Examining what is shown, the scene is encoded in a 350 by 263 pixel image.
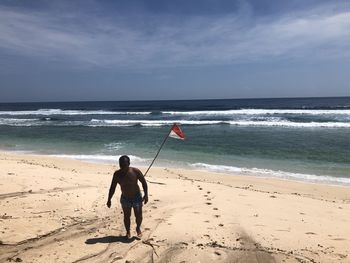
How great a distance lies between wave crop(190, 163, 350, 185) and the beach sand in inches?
111

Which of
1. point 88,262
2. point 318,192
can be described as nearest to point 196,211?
point 88,262

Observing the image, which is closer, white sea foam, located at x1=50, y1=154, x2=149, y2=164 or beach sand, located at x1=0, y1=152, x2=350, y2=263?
beach sand, located at x1=0, y1=152, x2=350, y2=263

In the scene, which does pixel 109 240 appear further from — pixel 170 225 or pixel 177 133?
pixel 177 133

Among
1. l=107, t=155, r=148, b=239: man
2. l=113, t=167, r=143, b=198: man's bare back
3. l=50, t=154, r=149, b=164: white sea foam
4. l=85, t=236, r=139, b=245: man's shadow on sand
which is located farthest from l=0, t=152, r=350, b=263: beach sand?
l=50, t=154, r=149, b=164: white sea foam

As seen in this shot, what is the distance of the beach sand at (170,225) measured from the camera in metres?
5.25

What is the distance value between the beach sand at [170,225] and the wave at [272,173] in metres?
2.81

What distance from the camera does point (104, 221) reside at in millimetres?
6520

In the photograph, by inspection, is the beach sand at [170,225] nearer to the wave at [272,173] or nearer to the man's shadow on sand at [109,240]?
the man's shadow on sand at [109,240]

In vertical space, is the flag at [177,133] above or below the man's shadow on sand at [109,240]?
above

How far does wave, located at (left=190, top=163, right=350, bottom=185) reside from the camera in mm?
12328

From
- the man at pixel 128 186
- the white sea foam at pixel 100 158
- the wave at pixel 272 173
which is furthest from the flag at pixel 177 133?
the white sea foam at pixel 100 158

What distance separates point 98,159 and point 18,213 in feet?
31.6

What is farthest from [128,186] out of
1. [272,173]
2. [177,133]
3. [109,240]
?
[272,173]

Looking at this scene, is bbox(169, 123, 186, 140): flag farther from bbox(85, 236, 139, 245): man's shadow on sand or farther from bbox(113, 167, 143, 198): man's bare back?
bbox(85, 236, 139, 245): man's shadow on sand
